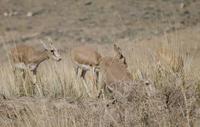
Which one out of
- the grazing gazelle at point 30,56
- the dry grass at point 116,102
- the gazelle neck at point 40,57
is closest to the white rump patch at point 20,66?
the grazing gazelle at point 30,56

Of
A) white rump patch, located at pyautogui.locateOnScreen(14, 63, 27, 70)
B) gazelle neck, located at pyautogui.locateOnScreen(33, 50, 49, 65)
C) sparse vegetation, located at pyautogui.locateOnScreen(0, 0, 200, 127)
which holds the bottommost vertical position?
gazelle neck, located at pyautogui.locateOnScreen(33, 50, 49, 65)

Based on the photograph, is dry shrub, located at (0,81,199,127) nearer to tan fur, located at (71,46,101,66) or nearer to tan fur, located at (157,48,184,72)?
tan fur, located at (157,48,184,72)

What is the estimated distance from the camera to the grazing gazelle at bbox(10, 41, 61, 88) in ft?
33.0

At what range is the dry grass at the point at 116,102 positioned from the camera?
5352 millimetres

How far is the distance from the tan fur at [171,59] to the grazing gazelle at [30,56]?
3.19 m

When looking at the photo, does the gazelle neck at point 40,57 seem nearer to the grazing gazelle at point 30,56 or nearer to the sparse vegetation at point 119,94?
the grazing gazelle at point 30,56

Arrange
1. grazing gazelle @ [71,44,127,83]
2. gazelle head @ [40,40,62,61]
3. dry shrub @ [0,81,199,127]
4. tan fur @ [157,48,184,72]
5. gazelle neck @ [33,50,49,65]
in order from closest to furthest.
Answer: dry shrub @ [0,81,199,127]
tan fur @ [157,48,184,72]
grazing gazelle @ [71,44,127,83]
gazelle head @ [40,40,62,61]
gazelle neck @ [33,50,49,65]

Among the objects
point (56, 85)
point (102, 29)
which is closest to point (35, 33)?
point (102, 29)

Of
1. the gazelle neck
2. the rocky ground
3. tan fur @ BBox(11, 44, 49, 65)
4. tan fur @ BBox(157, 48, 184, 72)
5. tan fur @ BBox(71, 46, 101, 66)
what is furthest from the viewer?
the rocky ground

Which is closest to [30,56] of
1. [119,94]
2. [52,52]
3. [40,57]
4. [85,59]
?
[40,57]

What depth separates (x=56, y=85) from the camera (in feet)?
24.7

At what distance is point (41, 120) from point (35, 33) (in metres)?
18.5

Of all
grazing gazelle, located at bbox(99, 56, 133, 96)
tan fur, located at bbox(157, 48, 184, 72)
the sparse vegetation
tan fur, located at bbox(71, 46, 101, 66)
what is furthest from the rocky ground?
tan fur, located at bbox(157, 48, 184, 72)

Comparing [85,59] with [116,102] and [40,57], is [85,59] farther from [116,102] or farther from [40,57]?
[116,102]
